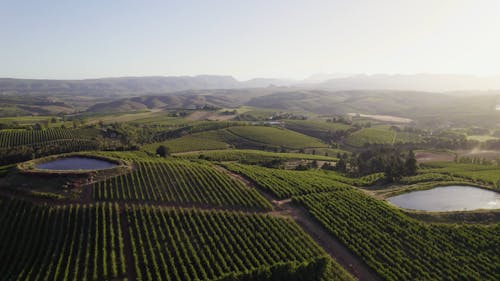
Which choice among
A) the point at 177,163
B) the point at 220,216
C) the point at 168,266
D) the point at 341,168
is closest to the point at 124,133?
the point at 177,163

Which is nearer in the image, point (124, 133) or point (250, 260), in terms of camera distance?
point (250, 260)

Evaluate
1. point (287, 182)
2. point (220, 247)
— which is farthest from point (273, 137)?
point (220, 247)

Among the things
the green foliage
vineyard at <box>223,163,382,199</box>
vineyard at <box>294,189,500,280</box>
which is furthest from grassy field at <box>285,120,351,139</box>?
vineyard at <box>294,189,500,280</box>

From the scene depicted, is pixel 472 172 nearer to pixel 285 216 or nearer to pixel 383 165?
pixel 383 165

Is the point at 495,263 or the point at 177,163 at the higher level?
the point at 177,163

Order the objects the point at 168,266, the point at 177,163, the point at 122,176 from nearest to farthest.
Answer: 1. the point at 168,266
2. the point at 122,176
3. the point at 177,163

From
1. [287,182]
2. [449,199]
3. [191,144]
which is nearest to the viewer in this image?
[449,199]

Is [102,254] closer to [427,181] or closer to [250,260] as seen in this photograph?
[250,260]
